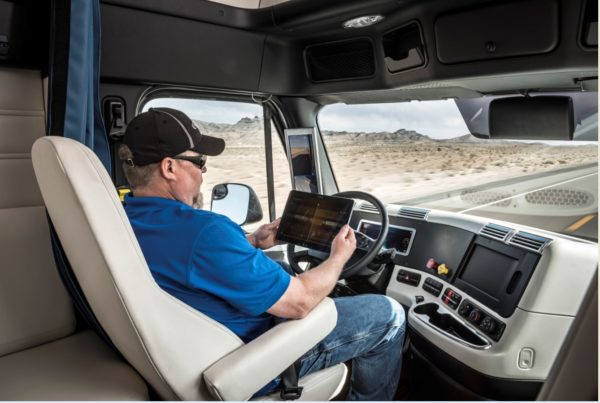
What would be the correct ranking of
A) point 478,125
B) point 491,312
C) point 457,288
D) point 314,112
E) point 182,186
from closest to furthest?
point 182,186 → point 491,312 → point 457,288 → point 478,125 → point 314,112

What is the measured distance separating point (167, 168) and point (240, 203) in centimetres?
123

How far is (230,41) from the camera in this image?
2.83 m

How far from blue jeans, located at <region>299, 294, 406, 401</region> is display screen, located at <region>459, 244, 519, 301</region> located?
51cm

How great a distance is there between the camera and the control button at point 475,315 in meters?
2.12

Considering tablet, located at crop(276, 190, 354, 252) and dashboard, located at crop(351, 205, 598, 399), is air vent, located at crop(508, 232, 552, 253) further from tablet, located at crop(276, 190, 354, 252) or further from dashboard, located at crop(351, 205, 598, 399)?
tablet, located at crop(276, 190, 354, 252)

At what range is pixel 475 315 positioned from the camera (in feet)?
7.02

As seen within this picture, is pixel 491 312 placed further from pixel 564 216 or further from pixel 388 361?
pixel 564 216

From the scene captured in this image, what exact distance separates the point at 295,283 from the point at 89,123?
3.76 feet

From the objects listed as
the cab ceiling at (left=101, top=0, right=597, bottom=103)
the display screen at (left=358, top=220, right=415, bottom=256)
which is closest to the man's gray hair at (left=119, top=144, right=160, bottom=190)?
the cab ceiling at (left=101, top=0, right=597, bottom=103)

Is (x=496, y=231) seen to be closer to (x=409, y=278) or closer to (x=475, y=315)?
(x=475, y=315)

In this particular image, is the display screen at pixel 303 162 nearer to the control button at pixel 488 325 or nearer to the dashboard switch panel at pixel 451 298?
the dashboard switch panel at pixel 451 298

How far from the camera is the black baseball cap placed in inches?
64.3

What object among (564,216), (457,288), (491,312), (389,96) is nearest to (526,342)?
(491,312)

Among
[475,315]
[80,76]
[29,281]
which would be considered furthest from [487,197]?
[29,281]
